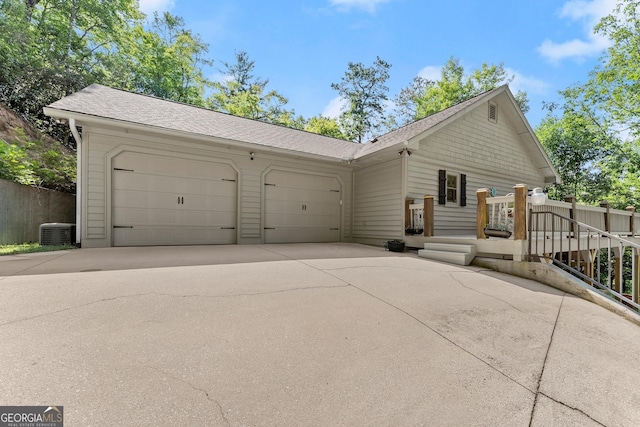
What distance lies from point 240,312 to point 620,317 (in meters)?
4.31

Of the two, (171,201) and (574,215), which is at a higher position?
(171,201)

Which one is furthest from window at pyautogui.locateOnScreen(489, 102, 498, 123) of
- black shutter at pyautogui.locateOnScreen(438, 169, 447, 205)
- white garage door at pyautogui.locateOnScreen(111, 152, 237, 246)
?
white garage door at pyautogui.locateOnScreen(111, 152, 237, 246)

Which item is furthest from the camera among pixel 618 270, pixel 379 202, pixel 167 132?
pixel 379 202

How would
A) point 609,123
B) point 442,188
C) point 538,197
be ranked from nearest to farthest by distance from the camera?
point 538,197
point 442,188
point 609,123

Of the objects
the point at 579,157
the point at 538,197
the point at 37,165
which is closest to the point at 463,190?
the point at 538,197

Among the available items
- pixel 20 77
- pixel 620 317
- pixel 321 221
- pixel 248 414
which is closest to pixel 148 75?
pixel 20 77

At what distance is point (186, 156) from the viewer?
7.27 metres

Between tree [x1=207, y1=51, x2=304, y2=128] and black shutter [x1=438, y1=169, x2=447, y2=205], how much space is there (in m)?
15.2

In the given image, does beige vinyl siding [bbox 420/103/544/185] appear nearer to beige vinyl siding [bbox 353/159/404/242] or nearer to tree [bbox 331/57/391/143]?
beige vinyl siding [bbox 353/159/404/242]

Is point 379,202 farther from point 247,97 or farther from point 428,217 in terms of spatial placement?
point 247,97

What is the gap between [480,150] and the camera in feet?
30.8

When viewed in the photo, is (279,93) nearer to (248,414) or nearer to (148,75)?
(148,75)

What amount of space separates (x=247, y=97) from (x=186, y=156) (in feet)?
48.8

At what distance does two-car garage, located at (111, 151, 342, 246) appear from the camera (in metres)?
6.64
